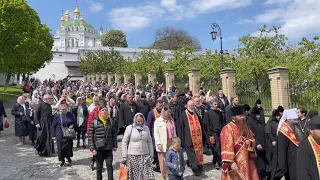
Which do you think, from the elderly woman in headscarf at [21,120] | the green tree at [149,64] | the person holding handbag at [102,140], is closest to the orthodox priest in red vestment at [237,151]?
the person holding handbag at [102,140]

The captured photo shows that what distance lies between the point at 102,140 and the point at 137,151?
102 cm

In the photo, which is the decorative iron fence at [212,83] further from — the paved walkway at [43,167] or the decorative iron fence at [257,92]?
the paved walkway at [43,167]

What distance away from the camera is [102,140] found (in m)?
7.30

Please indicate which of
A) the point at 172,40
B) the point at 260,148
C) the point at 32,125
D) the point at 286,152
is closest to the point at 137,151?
the point at 260,148

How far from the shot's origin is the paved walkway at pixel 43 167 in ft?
27.3

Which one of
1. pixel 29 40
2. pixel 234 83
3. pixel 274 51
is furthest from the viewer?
pixel 29 40

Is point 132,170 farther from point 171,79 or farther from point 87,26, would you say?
point 87,26

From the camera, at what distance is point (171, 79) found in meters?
26.2

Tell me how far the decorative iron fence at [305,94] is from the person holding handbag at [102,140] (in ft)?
29.8

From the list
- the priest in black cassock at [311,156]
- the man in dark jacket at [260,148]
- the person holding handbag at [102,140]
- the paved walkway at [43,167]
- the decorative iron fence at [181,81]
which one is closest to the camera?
the priest in black cassock at [311,156]

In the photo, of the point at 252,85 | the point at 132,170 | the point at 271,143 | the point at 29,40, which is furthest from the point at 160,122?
the point at 29,40

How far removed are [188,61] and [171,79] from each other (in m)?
8.17

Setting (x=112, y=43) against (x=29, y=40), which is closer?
(x=29, y=40)

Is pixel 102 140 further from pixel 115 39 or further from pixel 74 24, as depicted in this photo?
pixel 74 24
